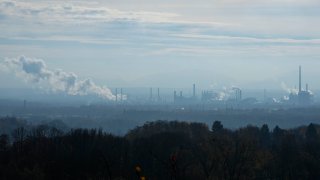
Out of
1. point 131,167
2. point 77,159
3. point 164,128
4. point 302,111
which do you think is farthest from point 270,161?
point 302,111

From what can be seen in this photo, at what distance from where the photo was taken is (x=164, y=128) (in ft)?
191

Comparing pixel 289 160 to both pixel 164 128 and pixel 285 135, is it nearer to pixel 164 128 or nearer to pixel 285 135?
pixel 285 135

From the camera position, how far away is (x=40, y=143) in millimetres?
42562

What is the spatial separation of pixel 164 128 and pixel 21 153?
2023 cm

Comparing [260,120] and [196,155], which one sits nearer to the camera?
[196,155]

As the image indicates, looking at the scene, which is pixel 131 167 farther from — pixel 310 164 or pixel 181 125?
pixel 181 125

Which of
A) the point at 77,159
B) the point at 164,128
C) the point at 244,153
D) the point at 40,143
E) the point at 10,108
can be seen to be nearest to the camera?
the point at 77,159

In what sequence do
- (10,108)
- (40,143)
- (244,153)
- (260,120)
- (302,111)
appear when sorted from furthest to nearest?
1. (10,108)
2. (302,111)
3. (260,120)
4. (40,143)
5. (244,153)

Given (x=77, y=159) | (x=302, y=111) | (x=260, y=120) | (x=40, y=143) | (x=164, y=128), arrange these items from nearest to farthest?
(x=77, y=159) < (x=40, y=143) < (x=164, y=128) < (x=260, y=120) < (x=302, y=111)

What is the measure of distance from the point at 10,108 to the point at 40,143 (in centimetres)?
13390

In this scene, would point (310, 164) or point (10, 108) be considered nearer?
point (310, 164)

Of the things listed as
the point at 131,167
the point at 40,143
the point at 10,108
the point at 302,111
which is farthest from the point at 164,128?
the point at 10,108

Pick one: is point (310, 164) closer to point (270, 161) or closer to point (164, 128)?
point (270, 161)

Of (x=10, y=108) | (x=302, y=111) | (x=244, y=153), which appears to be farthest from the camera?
(x=10, y=108)
